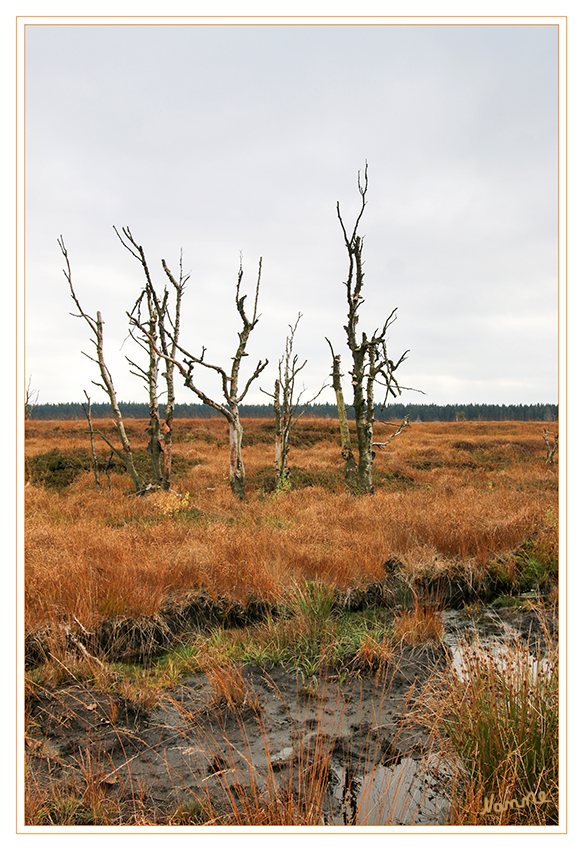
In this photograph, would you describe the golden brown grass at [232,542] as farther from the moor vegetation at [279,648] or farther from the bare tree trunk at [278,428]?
the bare tree trunk at [278,428]

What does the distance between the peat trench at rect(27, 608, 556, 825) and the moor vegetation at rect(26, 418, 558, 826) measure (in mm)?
22

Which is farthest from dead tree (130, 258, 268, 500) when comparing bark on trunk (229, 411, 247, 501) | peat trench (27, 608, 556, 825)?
peat trench (27, 608, 556, 825)

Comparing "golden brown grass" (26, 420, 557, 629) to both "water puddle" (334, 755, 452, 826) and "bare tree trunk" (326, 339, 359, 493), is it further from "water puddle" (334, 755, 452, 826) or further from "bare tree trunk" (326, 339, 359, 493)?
"water puddle" (334, 755, 452, 826)

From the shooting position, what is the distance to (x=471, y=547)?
7.12 metres

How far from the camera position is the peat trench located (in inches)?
103

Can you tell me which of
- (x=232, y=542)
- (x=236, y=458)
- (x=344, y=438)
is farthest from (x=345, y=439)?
(x=232, y=542)

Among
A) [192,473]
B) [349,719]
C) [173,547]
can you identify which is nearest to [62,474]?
[192,473]

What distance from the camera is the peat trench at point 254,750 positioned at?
103 inches

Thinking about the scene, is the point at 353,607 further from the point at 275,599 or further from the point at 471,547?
the point at 471,547

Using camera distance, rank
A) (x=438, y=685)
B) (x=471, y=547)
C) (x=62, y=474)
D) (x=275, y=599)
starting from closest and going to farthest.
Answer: (x=438, y=685) → (x=275, y=599) → (x=471, y=547) → (x=62, y=474)

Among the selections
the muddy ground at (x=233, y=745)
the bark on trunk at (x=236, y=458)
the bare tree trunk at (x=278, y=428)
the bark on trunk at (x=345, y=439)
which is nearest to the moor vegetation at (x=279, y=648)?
the muddy ground at (x=233, y=745)

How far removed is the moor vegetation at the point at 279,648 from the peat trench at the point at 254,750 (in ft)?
0.07

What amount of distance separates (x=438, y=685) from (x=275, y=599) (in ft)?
7.55

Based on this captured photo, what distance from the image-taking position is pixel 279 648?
14.7 ft
